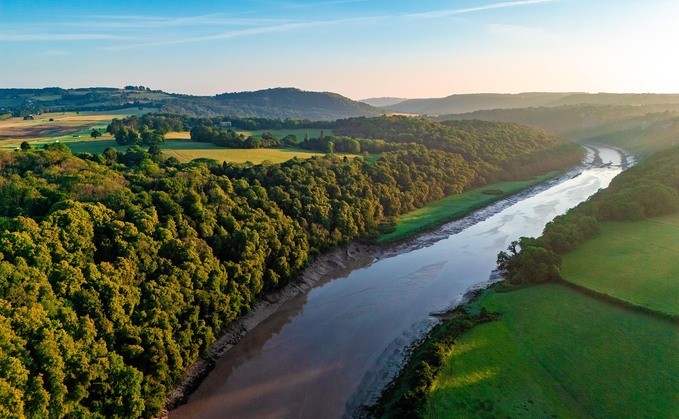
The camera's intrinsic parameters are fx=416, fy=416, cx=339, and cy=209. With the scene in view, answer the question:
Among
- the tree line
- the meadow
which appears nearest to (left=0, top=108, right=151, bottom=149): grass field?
the meadow

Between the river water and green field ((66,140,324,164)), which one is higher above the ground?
green field ((66,140,324,164))

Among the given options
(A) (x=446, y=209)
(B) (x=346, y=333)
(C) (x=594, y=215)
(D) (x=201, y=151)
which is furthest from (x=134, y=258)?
(C) (x=594, y=215)

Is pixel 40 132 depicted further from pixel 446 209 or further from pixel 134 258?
pixel 446 209

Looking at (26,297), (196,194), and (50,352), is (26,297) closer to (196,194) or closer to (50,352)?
(50,352)

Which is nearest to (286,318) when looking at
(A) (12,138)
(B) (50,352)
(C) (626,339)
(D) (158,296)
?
(D) (158,296)

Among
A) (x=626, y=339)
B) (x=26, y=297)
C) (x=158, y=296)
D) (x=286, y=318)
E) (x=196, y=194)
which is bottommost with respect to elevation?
(x=286, y=318)

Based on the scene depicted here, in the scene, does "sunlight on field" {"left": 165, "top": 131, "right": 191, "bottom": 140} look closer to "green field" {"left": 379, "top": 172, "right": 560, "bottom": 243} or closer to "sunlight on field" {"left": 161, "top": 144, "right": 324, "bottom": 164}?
"sunlight on field" {"left": 161, "top": 144, "right": 324, "bottom": 164}

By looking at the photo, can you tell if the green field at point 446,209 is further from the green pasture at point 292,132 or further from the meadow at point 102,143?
the green pasture at point 292,132
